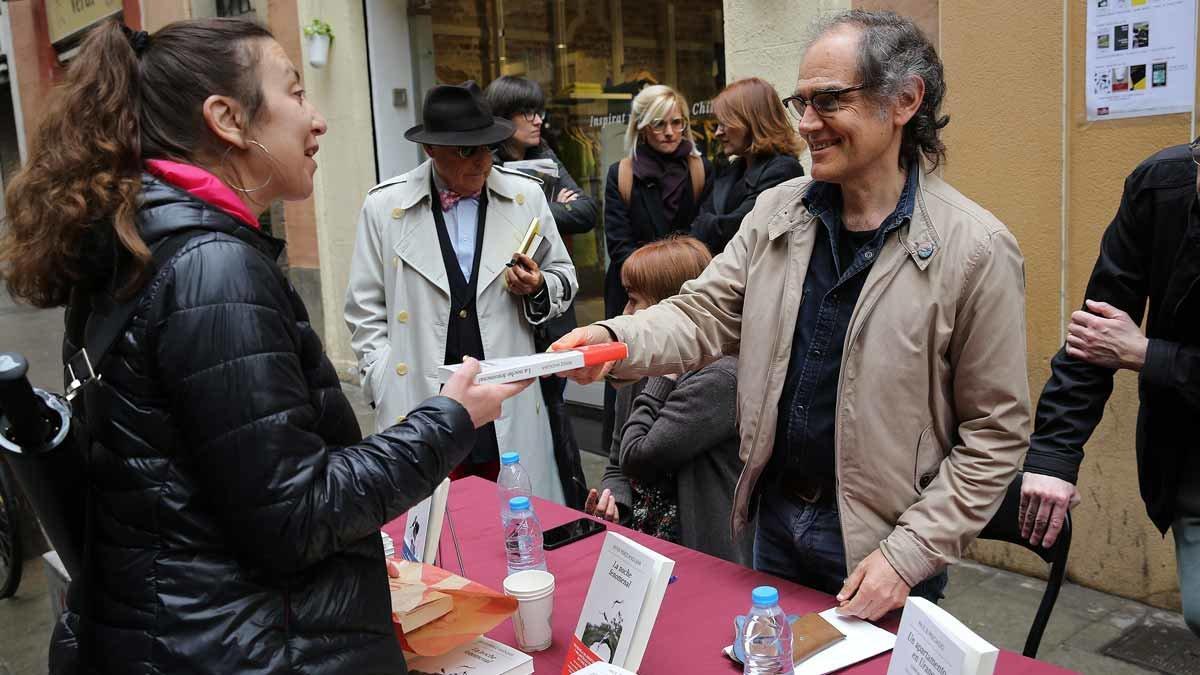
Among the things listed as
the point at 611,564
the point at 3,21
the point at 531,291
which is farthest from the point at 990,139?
the point at 3,21

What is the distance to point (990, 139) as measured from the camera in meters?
3.93

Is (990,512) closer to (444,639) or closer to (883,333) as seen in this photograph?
(883,333)

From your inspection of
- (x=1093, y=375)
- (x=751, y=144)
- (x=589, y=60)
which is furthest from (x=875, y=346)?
(x=589, y=60)

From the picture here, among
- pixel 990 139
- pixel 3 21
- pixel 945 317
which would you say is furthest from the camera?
pixel 3 21

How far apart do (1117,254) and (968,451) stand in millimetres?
877

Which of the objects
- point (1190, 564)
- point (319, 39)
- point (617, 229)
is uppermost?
point (319, 39)

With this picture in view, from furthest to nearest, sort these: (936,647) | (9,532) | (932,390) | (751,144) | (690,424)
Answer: (9,532), (751,144), (690,424), (932,390), (936,647)

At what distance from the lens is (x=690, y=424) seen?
278 cm

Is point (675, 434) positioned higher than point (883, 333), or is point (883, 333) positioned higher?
point (883, 333)

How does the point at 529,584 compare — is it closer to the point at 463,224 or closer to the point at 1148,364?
the point at 1148,364

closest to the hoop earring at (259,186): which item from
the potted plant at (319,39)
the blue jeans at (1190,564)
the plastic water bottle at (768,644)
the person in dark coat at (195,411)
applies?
the person in dark coat at (195,411)

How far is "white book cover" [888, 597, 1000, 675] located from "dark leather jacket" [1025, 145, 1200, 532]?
115 centimetres

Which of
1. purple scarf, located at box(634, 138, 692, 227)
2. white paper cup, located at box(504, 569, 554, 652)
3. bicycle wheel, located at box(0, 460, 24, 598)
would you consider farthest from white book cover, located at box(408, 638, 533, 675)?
bicycle wheel, located at box(0, 460, 24, 598)

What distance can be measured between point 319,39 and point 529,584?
693 centimetres
